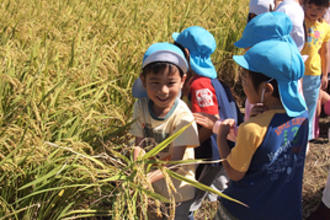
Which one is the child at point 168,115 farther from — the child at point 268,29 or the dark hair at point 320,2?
the dark hair at point 320,2

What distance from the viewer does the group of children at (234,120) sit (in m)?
1.64

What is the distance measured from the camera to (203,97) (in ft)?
6.99

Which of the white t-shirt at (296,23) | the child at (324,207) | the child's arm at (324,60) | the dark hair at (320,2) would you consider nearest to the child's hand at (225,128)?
the child at (324,207)

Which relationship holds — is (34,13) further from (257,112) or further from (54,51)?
(257,112)

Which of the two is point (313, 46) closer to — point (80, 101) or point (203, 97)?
point (203, 97)

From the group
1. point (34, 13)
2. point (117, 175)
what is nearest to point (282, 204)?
point (117, 175)

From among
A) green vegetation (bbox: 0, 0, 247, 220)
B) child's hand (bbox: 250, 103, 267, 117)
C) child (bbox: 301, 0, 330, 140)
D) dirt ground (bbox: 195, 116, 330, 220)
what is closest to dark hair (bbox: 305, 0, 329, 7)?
child (bbox: 301, 0, 330, 140)

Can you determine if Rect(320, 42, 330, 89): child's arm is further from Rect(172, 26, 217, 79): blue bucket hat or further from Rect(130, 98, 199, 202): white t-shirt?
Rect(130, 98, 199, 202): white t-shirt

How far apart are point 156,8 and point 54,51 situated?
1.79 meters

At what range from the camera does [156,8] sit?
13.5ft

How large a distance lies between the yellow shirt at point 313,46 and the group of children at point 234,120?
3.31 feet

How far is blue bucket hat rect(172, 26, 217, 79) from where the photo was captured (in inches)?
87.8

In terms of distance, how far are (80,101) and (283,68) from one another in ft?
2.96

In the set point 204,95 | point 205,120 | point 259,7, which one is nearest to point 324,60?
point 259,7
